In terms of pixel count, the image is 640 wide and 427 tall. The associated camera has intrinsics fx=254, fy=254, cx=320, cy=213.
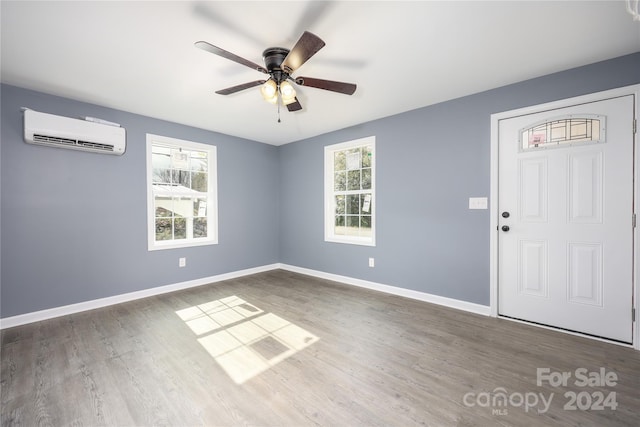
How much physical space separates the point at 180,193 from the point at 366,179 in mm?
2951

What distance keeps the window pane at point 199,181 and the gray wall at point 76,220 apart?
553 millimetres

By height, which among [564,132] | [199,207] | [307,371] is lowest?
[307,371]

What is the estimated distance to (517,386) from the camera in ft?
5.77

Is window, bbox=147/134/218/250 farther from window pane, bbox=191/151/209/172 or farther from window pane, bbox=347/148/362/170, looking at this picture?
window pane, bbox=347/148/362/170

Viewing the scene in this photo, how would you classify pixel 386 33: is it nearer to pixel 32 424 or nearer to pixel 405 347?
pixel 405 347

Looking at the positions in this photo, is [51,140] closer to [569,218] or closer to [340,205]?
[340,205]

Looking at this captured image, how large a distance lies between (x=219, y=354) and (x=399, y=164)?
3.11 meters

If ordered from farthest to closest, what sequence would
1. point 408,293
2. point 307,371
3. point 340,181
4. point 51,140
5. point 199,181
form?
point 340,181, point 199,181, point 408,293, point 51,140, point 307,371

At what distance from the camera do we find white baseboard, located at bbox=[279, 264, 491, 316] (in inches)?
117

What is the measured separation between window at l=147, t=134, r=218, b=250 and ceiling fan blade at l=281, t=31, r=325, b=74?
2.75m

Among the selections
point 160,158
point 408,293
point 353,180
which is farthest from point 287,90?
point 408,293

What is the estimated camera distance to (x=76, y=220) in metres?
3.05

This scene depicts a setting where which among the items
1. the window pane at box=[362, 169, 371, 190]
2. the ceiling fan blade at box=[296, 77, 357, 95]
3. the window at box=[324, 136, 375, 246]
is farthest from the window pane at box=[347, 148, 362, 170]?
the ceiling fan blade at box=[296, 77, 357, 95]

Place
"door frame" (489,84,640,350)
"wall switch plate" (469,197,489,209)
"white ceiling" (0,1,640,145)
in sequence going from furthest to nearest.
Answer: "wall switch plate" (469,197,489,209)
"door frame" (489,84,640,350)
"white ceiling" (0,1,640,145)
